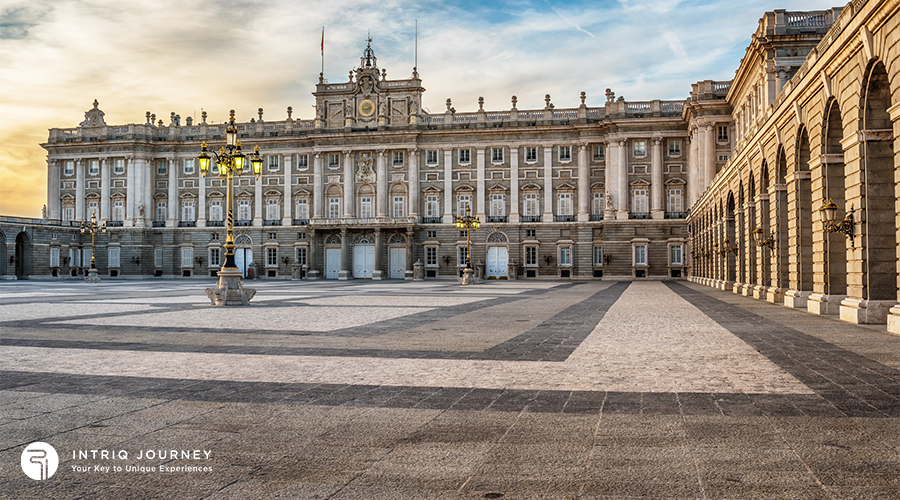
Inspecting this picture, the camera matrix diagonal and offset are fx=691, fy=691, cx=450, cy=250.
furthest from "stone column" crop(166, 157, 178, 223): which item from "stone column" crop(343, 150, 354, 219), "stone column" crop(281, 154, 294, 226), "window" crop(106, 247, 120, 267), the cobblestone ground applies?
the cobblestone ground

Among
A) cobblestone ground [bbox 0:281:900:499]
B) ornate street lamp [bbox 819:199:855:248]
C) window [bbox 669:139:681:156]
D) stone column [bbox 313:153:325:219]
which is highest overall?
window [bbox 669:139:681:156]

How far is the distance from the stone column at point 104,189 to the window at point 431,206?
3299cm

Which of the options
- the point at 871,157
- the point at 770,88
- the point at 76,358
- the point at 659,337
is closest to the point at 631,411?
the point at 659,337

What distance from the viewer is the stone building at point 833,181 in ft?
48.8

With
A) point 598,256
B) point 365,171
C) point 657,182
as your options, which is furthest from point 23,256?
A: point 657,182

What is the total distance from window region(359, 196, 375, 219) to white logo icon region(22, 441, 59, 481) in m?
60.9

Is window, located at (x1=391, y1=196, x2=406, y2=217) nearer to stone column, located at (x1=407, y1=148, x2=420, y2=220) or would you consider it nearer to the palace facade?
the palace facade

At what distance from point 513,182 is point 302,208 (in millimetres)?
20934

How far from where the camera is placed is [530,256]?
63.3 m

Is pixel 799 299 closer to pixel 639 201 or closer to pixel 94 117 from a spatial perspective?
pixel 639 201

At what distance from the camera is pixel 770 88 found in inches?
1559

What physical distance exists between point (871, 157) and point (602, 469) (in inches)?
538

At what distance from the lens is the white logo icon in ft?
15.2

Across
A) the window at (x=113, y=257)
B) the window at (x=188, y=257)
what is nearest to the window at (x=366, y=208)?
the window at (x=188, y=257)
